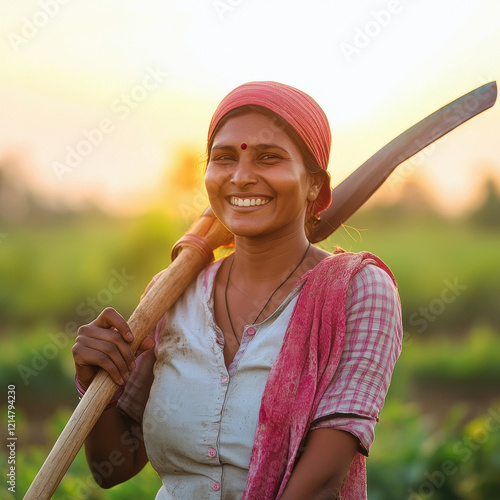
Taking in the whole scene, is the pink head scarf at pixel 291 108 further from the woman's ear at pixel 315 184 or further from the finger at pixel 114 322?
the finger at pixel 114 322

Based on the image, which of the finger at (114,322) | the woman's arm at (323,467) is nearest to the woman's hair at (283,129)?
the finger at (114,322)

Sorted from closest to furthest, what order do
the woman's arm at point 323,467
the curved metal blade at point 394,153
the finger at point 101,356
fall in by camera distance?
1. the woman's arm at point 323,467
2. the finger at point 101,356
3. the curved metal blade at point 394,153

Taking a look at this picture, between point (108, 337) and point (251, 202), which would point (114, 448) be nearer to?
point (108, 337)

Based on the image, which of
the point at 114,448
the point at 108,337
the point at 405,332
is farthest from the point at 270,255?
the point at 405,332

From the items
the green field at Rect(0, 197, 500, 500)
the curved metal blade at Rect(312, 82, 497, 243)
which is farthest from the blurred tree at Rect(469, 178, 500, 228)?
the curved metal blade at Rect(312, 82, 497, 243)

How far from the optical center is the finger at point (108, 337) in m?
2.18

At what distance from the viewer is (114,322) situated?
85.8 inches

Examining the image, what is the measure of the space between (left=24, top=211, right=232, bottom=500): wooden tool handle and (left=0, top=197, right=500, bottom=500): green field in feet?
8.35

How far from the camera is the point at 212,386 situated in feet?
7.10

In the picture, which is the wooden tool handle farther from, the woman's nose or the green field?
the green field

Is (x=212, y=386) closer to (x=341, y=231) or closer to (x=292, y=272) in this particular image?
(x=292, y=272)

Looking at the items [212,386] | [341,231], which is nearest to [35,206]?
[341,231]

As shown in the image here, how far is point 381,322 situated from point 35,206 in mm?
9234

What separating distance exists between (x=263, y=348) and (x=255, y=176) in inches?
20.3
